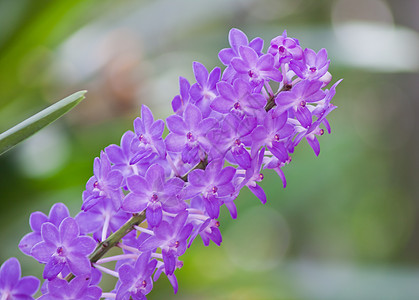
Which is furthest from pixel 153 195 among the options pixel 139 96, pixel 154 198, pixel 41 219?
pixel 139 96

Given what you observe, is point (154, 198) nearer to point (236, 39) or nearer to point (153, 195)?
point (153, 195)

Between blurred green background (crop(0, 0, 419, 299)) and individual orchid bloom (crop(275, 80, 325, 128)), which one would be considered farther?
blurred green background (crop(0, 0, 419, 299))

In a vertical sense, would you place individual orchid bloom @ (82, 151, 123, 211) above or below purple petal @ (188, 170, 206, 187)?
above

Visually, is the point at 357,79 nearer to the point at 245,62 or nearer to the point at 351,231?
the point at 351,231

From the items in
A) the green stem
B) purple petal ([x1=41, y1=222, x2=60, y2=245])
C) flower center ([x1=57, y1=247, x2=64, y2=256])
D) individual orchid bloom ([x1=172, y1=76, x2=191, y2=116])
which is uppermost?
individual orchid bloom ([x1=172, y1=76, x2=191, y2=116])

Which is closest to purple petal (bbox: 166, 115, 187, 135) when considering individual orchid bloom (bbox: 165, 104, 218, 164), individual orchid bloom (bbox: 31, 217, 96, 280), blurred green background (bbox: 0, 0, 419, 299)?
individual orchid bloom (bbox: 165, 104, 218, 164)

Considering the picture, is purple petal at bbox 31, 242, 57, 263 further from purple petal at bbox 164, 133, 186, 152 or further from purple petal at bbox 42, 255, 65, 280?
purple petal at bbox 164, 133, 186, 152

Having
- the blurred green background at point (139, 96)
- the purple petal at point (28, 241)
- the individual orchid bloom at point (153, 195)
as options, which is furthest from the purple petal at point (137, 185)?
the blurred green background at point (139, 96)
